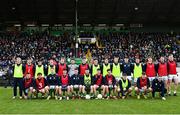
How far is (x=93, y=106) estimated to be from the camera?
627 inches

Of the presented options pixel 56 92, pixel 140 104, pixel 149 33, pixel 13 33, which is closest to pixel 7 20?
pixel 13 33

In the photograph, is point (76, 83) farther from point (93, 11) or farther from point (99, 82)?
point (93, 11)

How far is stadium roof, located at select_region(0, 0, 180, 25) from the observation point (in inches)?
→ 1800

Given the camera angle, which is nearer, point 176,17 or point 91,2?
point 91,2

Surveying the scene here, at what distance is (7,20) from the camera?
5006 cm

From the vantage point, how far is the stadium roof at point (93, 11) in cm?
4572

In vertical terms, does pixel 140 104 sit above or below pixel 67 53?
below

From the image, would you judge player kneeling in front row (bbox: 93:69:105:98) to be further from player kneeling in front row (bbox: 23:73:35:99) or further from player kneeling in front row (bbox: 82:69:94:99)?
player kneeling in front row (bbox: 23:73:35:99)

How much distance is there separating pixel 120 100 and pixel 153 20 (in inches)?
1355

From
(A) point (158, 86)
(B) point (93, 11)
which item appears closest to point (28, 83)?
(A) point (158, 86)

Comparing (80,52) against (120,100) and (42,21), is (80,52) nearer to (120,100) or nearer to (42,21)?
(42,21)

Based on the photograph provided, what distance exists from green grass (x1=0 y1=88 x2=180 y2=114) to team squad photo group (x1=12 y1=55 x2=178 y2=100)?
70 cm

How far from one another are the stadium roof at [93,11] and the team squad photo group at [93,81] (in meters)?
→ 25.8

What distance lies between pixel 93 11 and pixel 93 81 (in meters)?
29.5
